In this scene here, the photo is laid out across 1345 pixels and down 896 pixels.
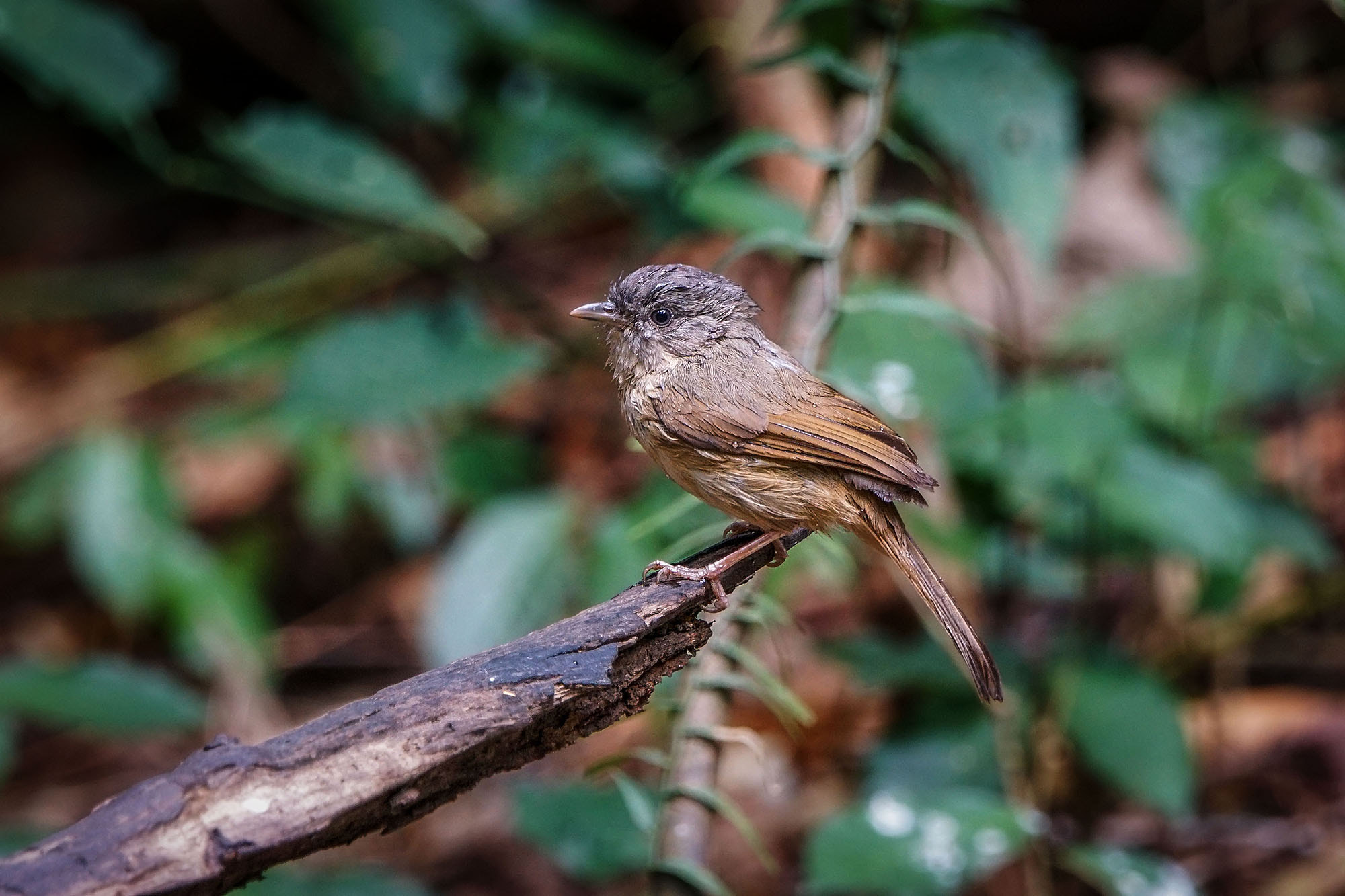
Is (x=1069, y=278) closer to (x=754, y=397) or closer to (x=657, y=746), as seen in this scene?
(x=657, y=746)

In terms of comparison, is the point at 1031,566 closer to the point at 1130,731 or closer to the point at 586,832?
the point at 1130,731

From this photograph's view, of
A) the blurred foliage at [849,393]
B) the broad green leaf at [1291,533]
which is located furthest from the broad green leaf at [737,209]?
the broad green leaf at [1291,533]

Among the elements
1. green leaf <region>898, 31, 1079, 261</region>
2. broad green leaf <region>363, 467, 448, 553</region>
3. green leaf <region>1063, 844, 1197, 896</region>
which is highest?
broad green leaf <region>363, 467, 448, 553</region>

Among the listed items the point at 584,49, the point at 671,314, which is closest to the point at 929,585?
the point at 671,314

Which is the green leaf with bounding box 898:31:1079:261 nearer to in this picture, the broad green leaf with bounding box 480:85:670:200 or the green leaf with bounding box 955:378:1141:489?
the green leaf with bounding box 955:378:1141:489

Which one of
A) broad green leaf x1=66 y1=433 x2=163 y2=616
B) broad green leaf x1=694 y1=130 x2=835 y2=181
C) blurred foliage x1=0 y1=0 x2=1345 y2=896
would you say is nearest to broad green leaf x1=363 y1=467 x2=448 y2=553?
blurred foliage x1=0 y1=0 x2=1345 y2=896

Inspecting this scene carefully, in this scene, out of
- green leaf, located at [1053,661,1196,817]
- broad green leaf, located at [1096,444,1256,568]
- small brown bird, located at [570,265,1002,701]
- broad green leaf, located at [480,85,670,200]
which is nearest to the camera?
small brown bird, located at [570,265,1002,701]
